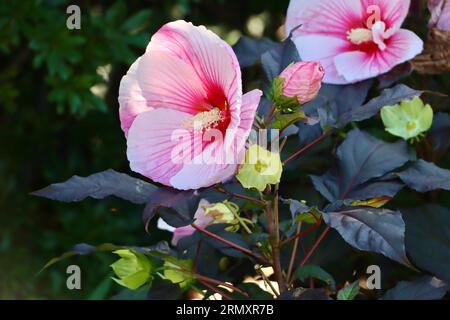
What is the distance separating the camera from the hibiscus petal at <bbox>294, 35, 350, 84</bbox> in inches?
44.2

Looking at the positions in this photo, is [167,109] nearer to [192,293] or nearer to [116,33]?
[192,293]

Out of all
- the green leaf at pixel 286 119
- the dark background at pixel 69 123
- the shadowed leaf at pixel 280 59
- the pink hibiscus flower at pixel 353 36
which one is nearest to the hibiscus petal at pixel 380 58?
the pink hibiscus flower at pixel 353 36

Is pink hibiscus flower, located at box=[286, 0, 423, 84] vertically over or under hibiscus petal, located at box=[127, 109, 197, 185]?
over

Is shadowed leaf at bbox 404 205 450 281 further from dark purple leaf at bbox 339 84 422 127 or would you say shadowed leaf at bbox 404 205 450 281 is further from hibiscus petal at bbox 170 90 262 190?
hibiscus petal at bbox 170 90 262 190

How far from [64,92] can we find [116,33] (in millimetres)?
173

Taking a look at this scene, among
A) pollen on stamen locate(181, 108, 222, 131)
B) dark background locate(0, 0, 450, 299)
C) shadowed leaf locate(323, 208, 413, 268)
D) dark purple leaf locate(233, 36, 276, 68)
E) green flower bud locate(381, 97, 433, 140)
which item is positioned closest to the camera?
shadowed leaf locate(323, 208, 413, 268)

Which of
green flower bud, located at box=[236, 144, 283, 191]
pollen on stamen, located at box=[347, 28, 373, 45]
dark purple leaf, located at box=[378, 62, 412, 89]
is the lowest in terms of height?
green flower bud, located at box=[236, 144, 283, 191]

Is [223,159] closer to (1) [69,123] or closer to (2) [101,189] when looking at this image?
(2) [101,189]

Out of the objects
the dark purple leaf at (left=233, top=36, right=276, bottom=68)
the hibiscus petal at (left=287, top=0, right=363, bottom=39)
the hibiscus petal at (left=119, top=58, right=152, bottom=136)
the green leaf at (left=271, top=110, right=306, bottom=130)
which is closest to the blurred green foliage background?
the dark purple leaf at (left=233, top=36, right=276, bottom=68)

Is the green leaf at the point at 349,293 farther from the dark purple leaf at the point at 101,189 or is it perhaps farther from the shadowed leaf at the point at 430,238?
the dark purple leaf at the point at 101,189

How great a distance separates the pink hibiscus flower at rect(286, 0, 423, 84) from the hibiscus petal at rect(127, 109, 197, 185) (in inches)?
9.0

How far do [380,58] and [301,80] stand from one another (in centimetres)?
25

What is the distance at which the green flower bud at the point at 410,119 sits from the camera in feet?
3.46

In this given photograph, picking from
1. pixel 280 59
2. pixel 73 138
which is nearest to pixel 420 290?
pixel 280 59
